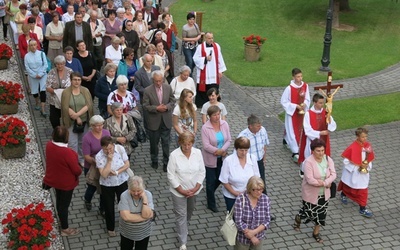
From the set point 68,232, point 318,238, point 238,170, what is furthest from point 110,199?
point 318,238

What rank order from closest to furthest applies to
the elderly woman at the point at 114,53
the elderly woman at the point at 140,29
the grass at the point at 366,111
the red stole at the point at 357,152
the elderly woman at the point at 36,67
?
the red stole at the point at 357,152 < the elderly woman at the point at 36,67 < the elderly woman at the point at 114,53 < the grass at the point at 366,111 < the elderly woman at the point at 140,29

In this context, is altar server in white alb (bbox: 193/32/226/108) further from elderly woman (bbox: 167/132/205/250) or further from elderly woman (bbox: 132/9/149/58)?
elderly woman (bbox: 167/132/205/250)

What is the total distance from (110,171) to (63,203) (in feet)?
3.29

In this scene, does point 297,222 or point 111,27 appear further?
point 111,27

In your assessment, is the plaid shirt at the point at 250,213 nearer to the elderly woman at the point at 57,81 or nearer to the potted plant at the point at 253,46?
the elderly woman at the point at 57,81

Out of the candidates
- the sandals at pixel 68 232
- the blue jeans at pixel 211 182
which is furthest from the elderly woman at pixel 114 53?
the sandals at pixel 68 232

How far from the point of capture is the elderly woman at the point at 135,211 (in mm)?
8883

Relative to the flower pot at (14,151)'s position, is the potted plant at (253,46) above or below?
below

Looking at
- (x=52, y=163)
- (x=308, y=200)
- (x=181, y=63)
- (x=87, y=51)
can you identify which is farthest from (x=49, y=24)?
(x=308, y=200)

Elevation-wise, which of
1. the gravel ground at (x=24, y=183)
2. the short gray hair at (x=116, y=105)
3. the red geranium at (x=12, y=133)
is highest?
the short gray hair at (x=116, y=105)

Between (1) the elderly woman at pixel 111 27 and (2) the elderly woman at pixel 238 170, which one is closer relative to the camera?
(2) the elderly woman at pixel 238 170

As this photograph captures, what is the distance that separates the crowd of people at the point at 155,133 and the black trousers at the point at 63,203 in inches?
0.8

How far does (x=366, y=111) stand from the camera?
674 inches

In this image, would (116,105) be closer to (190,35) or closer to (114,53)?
(114,53)
